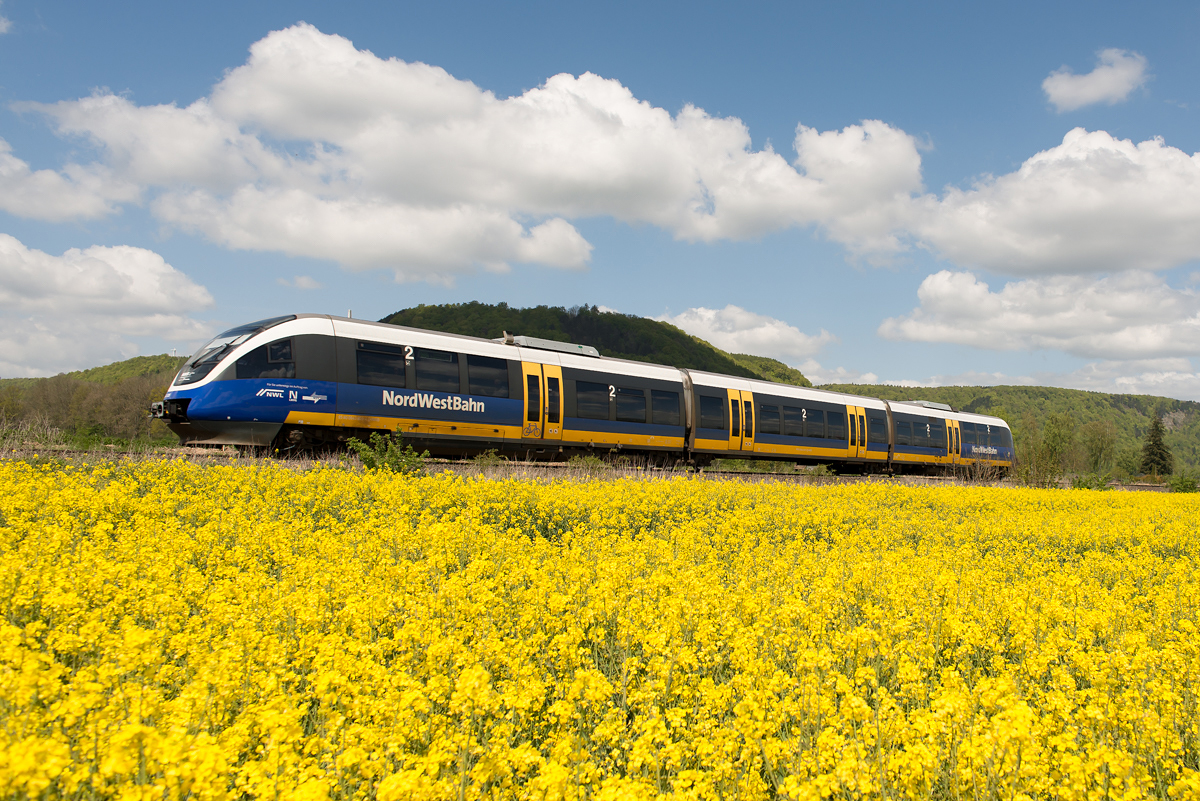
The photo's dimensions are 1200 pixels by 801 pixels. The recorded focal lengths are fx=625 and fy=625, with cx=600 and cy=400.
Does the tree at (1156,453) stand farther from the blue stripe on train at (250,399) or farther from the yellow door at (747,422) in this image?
the blue stripe on train at (250,399)

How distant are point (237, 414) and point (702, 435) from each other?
11.5 m

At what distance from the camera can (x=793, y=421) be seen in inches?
793

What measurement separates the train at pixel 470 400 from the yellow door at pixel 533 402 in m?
0.03

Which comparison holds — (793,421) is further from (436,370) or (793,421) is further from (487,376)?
(436,370)

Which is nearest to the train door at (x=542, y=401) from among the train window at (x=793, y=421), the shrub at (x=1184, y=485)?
the train window at (x=793, y=421)

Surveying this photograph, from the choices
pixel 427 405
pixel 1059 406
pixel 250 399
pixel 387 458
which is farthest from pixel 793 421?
pixel 1059 406

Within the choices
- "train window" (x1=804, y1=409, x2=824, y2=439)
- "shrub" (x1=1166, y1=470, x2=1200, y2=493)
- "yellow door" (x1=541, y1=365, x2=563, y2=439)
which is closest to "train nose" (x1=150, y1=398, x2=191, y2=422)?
"yellow door" (x1=541, y1=365, x2=563, y2=439)

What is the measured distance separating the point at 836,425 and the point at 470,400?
44.6ft

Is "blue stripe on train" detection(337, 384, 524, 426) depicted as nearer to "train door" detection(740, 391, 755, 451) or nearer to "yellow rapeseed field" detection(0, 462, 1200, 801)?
"yellow rapeseed field" detection(0, 462, 1200, 801)

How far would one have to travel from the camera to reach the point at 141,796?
166 centimetres

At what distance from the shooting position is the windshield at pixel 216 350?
451 inches

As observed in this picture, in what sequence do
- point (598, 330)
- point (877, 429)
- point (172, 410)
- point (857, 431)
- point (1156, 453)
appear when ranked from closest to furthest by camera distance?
point (172, 410) → point (857, 431) → point (877, 429) → point (1156, 453) → point (598, 330)

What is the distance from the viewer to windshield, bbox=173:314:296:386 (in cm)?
1145

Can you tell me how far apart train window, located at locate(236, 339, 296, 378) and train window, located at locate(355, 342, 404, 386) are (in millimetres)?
1204
